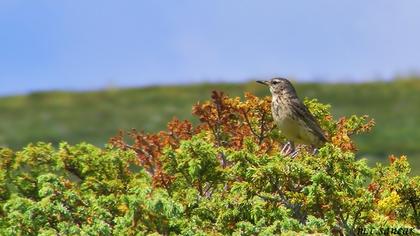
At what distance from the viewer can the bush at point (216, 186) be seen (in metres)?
12.2

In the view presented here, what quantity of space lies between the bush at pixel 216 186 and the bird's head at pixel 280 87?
2.63 feet

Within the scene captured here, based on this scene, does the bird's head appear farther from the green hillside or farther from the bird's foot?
the green hillside

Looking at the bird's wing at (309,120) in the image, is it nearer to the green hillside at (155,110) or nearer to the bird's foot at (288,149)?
the bird's foot at (288,149)

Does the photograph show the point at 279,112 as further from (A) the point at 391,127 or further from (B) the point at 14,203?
(A) the point at 391,127

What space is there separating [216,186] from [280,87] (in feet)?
10.4

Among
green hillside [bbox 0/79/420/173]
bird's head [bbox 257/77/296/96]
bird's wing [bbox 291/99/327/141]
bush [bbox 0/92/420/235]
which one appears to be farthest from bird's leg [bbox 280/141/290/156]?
green hillside [bbox 0/79/420/173]

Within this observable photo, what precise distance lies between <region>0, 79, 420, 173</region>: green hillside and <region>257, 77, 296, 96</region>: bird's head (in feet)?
67.0

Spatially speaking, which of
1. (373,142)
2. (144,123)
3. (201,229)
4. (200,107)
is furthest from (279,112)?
(144,123)

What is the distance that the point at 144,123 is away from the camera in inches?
1726

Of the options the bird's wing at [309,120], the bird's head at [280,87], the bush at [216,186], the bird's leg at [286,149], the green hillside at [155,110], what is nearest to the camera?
the bush at [216,186]

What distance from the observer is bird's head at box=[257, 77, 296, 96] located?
54.0 feet

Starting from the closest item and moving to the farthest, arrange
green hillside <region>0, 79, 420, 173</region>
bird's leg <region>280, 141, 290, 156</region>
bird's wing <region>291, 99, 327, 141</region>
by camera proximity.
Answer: bird's wing <region>291, 99, 327, 141</region> < bird's leg <region>280, 141, 290, 156</region> < green hillside <region>0, 79, 420, 173</region>

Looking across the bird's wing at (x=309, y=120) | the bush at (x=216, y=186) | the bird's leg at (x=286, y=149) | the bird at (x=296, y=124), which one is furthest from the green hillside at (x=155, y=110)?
the bush at (x=216, y=186)

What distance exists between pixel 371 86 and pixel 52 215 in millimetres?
38049
